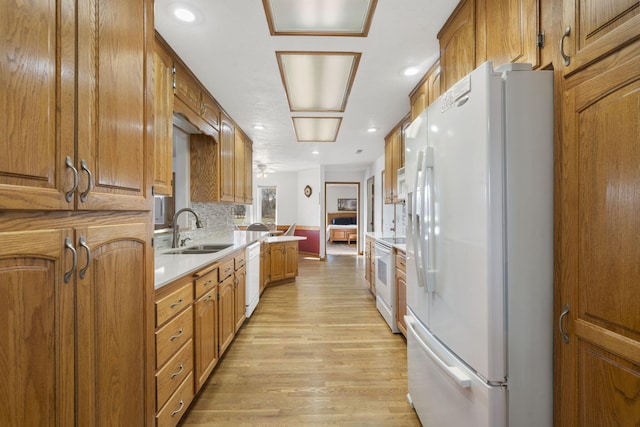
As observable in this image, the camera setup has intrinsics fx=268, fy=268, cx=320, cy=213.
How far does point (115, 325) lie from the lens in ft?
3.13

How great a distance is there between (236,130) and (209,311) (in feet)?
8.50

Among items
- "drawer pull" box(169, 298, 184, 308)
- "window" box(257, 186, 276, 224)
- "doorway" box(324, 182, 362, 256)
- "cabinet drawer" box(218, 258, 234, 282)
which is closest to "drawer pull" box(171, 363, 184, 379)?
"drawer pull" box(169, 298, 184, 308)

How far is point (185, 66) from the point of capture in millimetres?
2143

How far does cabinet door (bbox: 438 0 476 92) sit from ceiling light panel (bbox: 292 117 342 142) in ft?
5.56

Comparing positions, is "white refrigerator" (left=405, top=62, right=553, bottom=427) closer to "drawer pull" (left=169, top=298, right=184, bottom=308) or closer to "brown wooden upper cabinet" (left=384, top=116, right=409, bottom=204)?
"drawer pull" (left=169, top=298, right=184, bottom=308)

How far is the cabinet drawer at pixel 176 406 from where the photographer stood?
1.30 metres

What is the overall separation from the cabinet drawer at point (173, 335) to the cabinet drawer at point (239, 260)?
944mm

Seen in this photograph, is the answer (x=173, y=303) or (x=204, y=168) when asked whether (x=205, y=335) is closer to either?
(x=173, y=303)

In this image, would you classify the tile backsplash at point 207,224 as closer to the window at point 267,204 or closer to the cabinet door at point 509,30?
the cabinet door at point 509,30

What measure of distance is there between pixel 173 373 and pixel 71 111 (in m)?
1.29

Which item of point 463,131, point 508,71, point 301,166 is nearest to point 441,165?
point 463,131

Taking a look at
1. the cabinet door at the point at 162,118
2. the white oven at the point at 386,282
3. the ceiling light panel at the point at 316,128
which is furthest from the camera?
the ceiling light panel at the point at 316,128

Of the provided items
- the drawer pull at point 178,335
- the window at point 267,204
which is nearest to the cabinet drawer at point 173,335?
the drawer pull at point 178,335

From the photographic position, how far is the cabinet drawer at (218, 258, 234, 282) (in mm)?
2113
